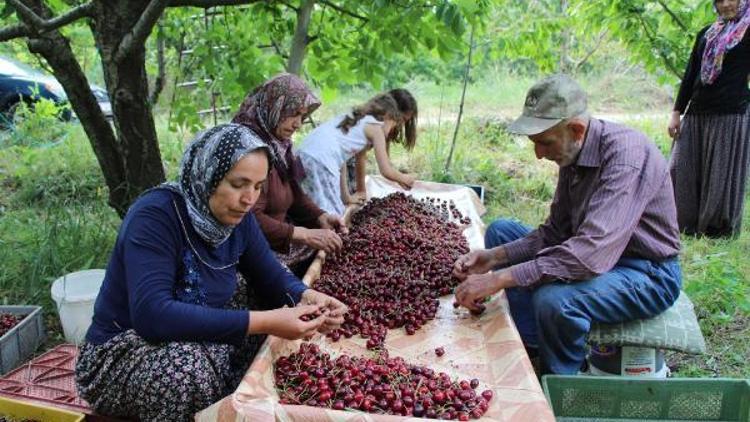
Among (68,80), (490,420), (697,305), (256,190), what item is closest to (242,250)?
(256,190)

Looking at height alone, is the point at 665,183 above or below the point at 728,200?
above

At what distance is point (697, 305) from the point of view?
3.76m

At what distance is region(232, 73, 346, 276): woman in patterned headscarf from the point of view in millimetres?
3295

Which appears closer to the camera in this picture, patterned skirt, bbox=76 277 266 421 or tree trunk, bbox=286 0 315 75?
patterned skirt, bbox=76 277 266 421

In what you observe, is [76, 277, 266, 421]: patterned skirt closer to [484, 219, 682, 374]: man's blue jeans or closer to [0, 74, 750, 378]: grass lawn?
[484, 219, 682, 374]: man's blue jeans

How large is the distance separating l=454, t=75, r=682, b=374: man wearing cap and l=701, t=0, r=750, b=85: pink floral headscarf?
2612 millimetres

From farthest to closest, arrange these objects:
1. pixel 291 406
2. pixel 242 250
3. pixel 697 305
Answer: pixel 697 305
pixel 242 250
pixel 291 406

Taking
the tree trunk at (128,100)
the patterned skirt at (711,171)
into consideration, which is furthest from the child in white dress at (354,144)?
the patterned skirt at (711,171)

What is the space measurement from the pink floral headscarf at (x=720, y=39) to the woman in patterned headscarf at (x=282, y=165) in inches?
124

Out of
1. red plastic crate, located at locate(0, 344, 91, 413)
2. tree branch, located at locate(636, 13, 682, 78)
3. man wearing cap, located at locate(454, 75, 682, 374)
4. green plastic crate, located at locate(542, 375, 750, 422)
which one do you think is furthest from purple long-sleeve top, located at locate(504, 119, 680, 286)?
tree branch, located at locate(636, 13, 682, 78)

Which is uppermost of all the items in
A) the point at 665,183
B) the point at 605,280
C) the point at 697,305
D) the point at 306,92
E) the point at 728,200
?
the point at 306,92

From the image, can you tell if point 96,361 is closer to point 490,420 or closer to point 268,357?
point 268,357

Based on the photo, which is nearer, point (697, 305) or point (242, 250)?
point (242, 250)

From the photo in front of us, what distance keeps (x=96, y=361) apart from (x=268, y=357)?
606 mm
